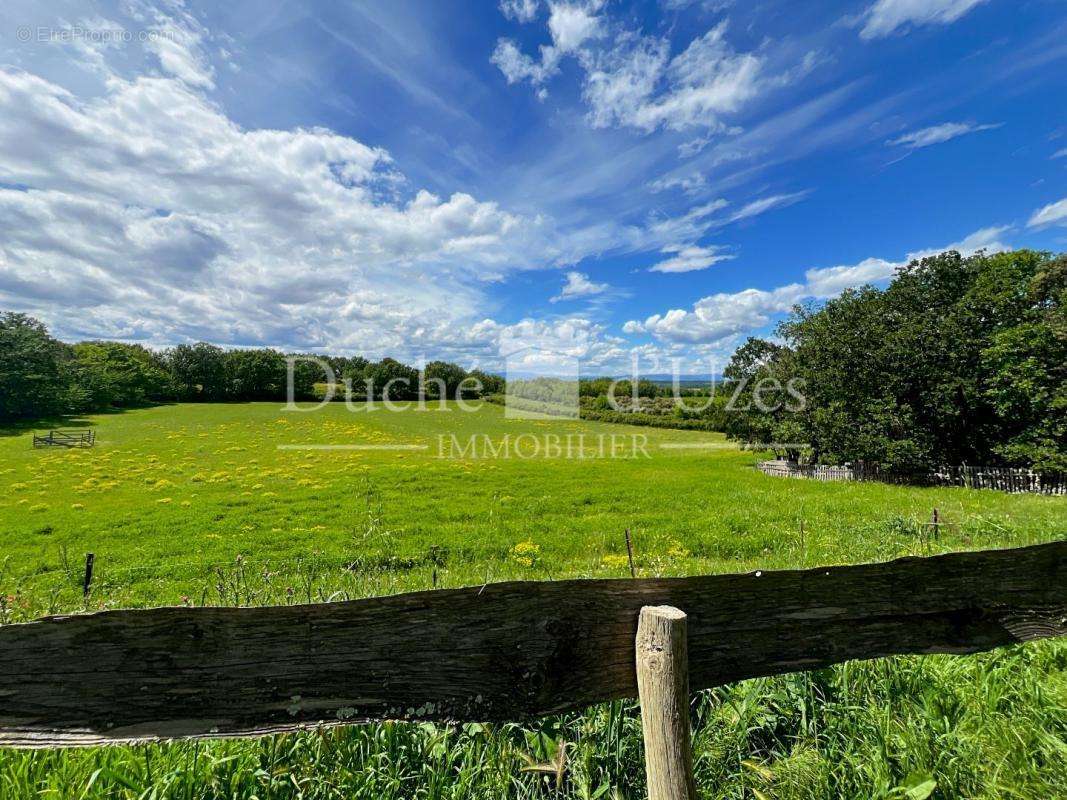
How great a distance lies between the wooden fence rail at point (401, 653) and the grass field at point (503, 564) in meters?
0.96

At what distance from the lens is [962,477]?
24938 mm

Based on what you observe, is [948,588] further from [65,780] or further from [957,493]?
[957,493]

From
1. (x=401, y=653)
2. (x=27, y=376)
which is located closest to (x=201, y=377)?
(x=27, y=376)

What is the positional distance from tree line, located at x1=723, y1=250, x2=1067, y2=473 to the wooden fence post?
29722 mm

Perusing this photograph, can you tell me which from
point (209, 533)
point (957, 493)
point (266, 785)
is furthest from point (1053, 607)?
point (957, 493)

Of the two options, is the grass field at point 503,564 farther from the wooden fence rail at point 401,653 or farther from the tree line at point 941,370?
the tree line at point 941,370

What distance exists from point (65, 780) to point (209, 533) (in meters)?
15.4

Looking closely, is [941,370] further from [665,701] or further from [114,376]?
[114,376]

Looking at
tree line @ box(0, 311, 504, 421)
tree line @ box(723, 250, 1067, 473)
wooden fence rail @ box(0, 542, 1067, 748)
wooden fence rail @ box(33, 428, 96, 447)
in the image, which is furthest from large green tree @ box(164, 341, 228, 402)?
wooden fence rail @ box(0, 542, 1067, 748)

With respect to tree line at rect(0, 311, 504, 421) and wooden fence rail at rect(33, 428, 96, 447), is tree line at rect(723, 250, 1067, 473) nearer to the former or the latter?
tree line at rect(0, 311, 504, 421)

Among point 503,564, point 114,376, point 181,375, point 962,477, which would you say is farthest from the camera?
point 181,375

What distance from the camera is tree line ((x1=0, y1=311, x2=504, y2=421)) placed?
5581 cm

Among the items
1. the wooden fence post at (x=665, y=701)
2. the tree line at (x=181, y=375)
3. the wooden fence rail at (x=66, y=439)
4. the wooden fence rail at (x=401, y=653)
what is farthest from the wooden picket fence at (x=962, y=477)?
the wooden fence rail at (x=66, y=439)

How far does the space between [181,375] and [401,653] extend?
97.4 metres
